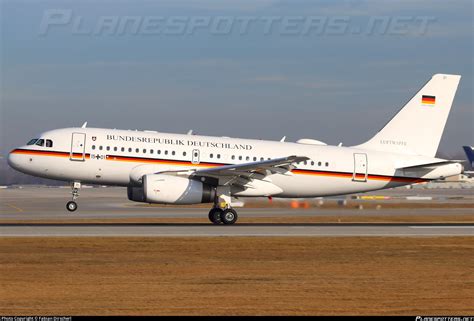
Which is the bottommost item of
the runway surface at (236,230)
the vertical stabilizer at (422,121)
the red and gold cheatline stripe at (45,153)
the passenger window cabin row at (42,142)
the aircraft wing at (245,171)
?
the runway surface at (236,230)

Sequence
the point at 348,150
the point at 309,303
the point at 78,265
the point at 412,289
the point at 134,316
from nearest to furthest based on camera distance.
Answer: the point at 134,316 → the point at 309,303 → the point at 412,289 → the point at 78,265 → the point at 348,150

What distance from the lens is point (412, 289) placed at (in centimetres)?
2114

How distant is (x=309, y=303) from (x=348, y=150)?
27.3m

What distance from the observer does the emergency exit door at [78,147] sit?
4228cm

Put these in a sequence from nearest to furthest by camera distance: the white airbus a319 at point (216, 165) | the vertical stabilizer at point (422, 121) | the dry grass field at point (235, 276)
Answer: the dry grass field at point (235, 276)
the white airbus a319 at point (216, 165)
the vertical stabilizer at point (422, 121)

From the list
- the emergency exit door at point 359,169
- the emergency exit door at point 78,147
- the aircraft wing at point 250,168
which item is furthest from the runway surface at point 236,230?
the emergency exit door at point 359,169

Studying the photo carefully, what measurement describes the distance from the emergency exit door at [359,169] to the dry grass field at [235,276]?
1202 centimetres

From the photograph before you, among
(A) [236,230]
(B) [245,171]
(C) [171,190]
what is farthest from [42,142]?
(A) [236,230]

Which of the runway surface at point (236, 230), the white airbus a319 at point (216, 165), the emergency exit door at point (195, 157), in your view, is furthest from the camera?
the emergency exit door at point (195, 157)

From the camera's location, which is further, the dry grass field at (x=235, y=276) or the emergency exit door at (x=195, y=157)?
the emergency exit door at (x=195, y=157)

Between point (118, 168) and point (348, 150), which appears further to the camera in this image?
point (348, 150)

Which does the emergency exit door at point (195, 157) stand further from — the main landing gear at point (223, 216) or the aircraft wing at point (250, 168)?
the main landing gear at point (223, 216)

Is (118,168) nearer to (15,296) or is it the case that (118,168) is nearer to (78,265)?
(78,265)

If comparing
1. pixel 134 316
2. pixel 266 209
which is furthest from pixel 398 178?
pixel 134 316
